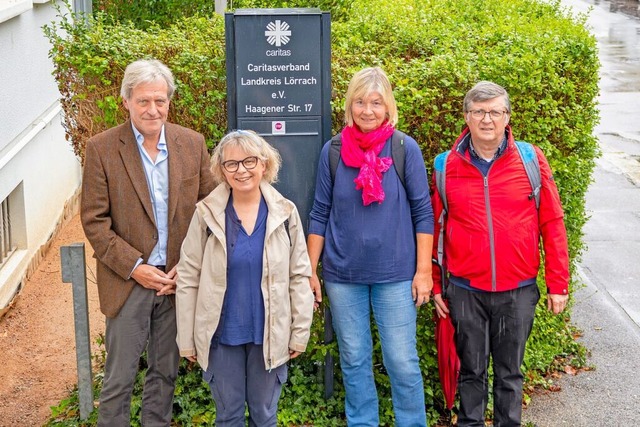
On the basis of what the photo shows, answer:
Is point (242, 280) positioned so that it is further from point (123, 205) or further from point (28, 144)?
point (28, 144)

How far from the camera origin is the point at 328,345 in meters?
5.57

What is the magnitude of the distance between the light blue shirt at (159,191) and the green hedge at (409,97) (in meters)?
0.76

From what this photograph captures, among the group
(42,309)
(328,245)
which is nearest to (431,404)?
(328,245)

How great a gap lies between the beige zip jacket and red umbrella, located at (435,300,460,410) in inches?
34.7

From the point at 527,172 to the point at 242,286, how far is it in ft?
5.15

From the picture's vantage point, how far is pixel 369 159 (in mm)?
4734

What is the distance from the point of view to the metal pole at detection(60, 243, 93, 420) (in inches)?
216

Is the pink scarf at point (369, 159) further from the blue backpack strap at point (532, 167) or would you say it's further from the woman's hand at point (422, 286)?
the blue backpack strap at point (532, 167)

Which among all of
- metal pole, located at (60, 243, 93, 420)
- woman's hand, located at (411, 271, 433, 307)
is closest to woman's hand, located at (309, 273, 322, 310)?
woman's hand, located at (411, 271, 433, 307)

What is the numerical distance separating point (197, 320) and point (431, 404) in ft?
6.37

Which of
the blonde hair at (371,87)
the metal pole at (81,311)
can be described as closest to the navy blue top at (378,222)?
the blonde hair at (371,87)

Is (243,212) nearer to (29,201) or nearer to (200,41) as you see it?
(200,41)

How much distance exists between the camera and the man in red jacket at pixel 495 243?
4.77 meters

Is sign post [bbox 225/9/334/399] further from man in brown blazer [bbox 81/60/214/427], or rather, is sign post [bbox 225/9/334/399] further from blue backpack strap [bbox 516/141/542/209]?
blue backpack strap [bbox 516/141/542/209]
